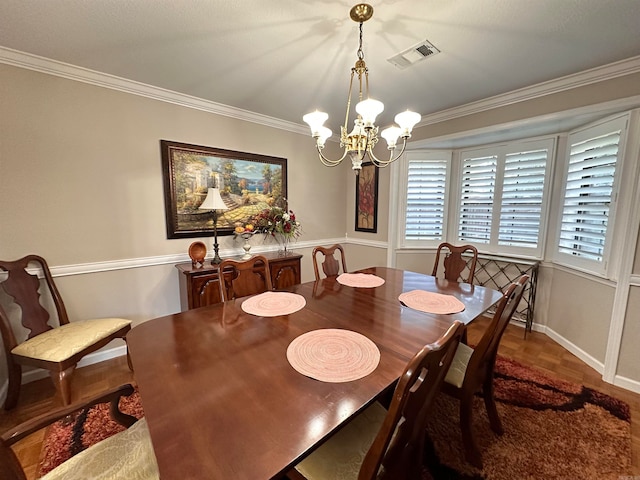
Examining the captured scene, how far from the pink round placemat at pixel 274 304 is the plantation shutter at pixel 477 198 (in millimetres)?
2691

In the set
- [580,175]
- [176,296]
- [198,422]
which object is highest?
[580,175]

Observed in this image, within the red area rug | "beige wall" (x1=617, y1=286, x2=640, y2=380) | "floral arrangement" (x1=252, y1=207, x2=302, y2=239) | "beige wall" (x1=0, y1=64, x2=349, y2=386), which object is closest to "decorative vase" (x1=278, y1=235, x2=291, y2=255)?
"floral arrangement" (x1=252, y1=207, x2=302, y2=239)

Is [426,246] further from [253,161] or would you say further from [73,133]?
[73,133]

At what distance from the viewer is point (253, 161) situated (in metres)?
3.06

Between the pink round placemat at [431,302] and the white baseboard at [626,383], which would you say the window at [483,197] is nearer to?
the white baseboard at [626,383]

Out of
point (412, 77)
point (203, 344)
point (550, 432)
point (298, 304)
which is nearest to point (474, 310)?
point (550, 432)

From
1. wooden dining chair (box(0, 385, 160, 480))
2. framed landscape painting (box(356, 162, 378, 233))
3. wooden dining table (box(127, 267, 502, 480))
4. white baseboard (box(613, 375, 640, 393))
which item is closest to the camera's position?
wooden dining table (box(127, 267, 502, 480))

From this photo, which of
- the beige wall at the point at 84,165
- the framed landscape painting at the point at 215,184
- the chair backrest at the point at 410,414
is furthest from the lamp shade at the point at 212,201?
the chair backrest at the point at 410,414

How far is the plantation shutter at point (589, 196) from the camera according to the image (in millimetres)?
2199

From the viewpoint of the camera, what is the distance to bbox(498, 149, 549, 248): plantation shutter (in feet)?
9.36

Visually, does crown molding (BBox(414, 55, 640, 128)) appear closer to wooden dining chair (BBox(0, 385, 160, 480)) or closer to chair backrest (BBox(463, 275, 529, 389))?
chair backrest (BBox(463, 275, 529, 389))

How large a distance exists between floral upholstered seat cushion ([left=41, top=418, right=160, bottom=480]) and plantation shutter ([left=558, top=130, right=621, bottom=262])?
3.39m

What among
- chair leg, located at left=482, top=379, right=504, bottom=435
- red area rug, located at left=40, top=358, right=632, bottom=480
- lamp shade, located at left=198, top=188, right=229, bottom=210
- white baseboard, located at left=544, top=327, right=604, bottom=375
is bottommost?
red area rug, located at left=40, top=358, right=632, bottom=480

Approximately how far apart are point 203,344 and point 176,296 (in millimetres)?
1783
